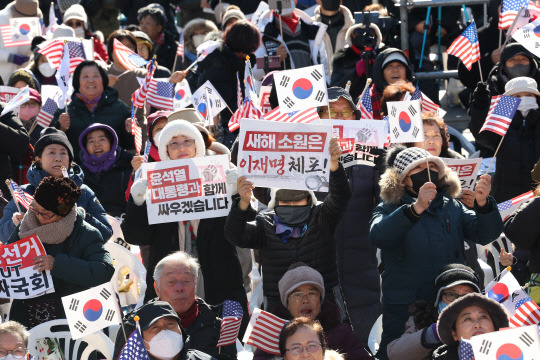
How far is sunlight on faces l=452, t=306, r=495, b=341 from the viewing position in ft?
24.7

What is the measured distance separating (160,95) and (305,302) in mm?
4260

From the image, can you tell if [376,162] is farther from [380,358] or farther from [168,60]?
[168,60]

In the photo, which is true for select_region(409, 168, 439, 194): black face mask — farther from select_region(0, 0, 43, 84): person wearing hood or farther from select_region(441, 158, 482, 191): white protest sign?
select_region(0, 0, 43, 84): person wearing hood

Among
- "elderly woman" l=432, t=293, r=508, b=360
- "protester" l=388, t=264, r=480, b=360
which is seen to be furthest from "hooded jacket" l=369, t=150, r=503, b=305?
"elderly woman" l=432, t=293, r=508, b=360

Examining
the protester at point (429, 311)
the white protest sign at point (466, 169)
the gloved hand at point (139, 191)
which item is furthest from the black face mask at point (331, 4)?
the protester at point (429, 311)

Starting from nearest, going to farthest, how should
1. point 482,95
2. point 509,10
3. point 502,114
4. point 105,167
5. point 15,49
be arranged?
point 502,114 → point 105,167 → point 482,95 → point 509,10 → point 15,49

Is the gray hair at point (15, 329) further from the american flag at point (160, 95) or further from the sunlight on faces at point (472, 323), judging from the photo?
the american flag at point (160, 95)

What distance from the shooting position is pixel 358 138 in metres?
9.67

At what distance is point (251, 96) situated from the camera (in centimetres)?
1123

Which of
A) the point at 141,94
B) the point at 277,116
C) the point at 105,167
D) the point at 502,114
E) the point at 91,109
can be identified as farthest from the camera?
the point at 141,94

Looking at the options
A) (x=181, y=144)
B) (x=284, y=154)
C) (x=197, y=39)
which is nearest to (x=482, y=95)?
(x=181, y=144)

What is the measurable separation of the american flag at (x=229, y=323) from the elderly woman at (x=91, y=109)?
130 inches

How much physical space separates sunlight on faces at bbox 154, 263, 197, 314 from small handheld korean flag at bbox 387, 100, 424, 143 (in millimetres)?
1952

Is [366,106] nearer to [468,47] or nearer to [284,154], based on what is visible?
[468,47]
